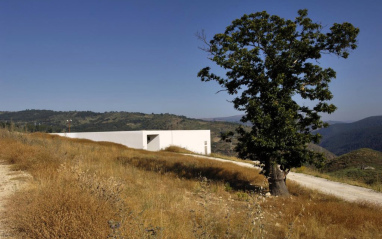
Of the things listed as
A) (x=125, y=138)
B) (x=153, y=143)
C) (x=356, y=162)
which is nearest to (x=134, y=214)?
(x=356, y=162)

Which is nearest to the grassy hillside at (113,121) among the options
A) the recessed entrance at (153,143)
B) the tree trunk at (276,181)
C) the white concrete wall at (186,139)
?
the white concrete wall at (186,139)

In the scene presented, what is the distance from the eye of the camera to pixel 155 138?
127 feet

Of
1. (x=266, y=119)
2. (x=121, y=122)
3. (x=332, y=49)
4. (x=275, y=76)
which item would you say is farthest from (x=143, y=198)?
(x=121, y=122)

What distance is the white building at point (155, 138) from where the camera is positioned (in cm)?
3575

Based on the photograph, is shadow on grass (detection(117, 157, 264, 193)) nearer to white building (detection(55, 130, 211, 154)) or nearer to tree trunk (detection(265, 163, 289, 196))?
tree trunk (detection(265, 163, 289, 196))

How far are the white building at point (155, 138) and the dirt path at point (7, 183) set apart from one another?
87.8 feet

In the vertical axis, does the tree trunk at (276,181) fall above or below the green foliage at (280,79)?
below

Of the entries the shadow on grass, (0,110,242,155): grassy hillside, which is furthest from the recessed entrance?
(0,110,242,155): grassy hillside

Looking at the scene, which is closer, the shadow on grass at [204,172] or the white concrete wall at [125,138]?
the shadow on grass at [204,172]

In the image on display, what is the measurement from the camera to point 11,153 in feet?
31.2

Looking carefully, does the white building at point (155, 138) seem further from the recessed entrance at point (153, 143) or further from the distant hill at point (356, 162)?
the distant hill at point (356, 162)

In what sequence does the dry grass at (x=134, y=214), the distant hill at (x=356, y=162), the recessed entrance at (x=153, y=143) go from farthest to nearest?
the recessed entrance at (x=153, y=143), the distant hill at (x=356, y=162), the dry grass at (x=134, y=214)

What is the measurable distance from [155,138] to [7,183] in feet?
106

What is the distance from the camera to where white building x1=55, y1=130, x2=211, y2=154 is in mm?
35750
